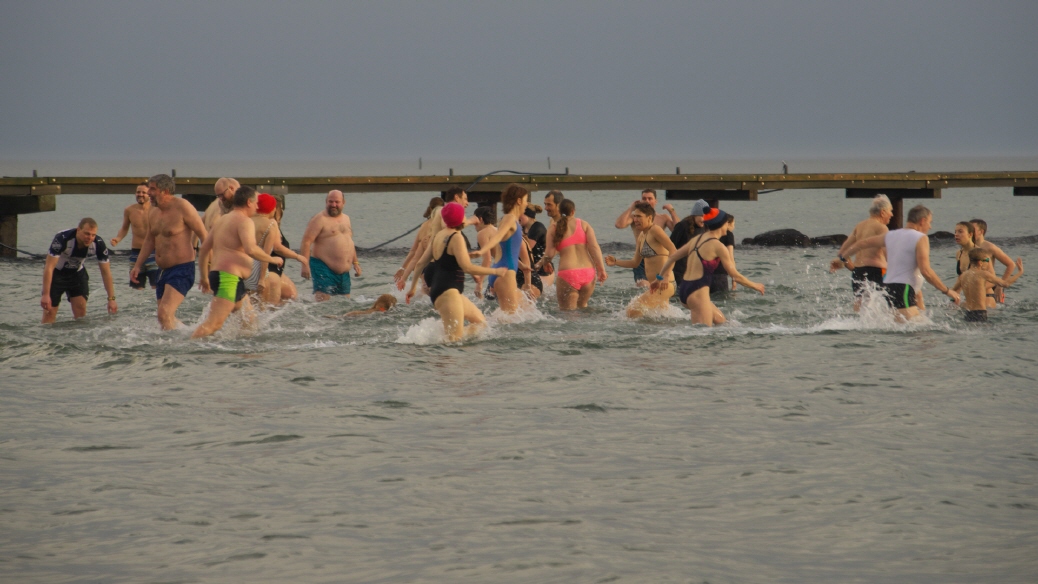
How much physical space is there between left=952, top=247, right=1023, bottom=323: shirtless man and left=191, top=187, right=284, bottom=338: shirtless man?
678 cm

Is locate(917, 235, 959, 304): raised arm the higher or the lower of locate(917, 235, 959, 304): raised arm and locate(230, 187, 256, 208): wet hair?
the lower

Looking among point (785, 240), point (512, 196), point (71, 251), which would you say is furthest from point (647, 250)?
point (785, 240)

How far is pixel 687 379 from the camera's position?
27.3 ft

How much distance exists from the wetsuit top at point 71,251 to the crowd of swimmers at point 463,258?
0.01 meters

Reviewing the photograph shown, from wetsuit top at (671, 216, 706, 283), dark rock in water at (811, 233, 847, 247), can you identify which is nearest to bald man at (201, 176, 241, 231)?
wetsuit top at (671, 216, 706, 283)

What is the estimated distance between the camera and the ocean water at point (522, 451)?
15.5 ft

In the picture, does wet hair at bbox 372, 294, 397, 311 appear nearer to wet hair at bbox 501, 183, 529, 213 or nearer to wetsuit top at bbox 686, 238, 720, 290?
wet hair at bbox 501, 183, 529, 213

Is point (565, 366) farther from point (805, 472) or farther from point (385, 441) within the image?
point (805, 472)

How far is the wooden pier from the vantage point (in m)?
19.0

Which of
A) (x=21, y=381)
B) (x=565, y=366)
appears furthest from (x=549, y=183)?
(x=21, y=381)

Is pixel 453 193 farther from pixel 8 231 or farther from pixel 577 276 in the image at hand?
pixel 8 231

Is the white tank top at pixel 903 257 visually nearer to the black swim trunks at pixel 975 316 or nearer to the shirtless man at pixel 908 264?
the shirtless man at pixel 908 264

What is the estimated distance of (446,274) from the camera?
895cm

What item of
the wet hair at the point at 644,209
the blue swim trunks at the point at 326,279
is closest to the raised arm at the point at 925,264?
the wet hair at the point at 644,209
